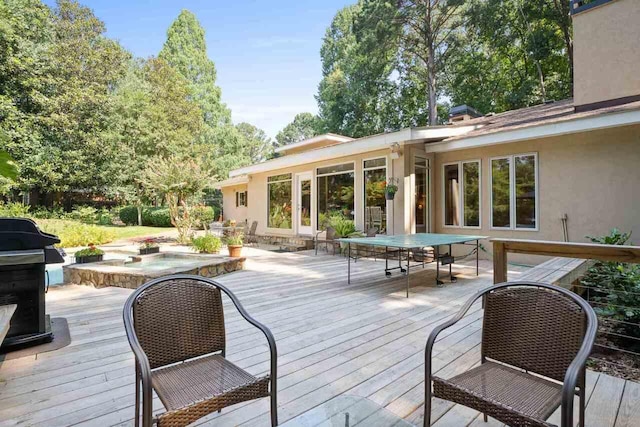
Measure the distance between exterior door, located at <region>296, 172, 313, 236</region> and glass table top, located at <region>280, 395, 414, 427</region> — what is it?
8.96 metres

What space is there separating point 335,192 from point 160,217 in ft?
41.1

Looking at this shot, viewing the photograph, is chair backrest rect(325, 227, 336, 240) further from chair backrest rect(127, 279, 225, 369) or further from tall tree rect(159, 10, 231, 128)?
tall tree rect(159, 10, 231, 128)

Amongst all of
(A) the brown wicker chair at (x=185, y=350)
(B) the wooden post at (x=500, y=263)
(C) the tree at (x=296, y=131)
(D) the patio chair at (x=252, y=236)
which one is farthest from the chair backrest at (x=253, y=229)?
(C) the tree at (x=296, y=131)

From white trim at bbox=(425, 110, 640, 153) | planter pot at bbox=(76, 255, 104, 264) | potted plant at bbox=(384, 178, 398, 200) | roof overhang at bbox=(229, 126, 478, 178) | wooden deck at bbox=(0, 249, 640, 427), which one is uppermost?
roof overhang at bbox=(229, 126, 478, 178)

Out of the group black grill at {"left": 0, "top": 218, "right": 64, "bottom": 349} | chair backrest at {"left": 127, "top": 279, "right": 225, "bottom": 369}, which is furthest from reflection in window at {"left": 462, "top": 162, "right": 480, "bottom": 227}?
black grill at {"left": 0, "top": 218, "right": 64, "bottom": 349}

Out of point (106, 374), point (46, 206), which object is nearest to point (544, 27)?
point (106, 374)

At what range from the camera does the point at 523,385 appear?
1.55 metres

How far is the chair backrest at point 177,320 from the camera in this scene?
5.38 ft

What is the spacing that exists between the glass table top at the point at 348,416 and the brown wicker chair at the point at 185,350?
25 cm

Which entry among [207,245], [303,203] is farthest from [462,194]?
[207,245]

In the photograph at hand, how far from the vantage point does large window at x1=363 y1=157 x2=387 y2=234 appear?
849cm

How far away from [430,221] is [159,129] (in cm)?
1721

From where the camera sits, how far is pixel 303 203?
35.6ft

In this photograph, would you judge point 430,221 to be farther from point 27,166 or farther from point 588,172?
point 27,166
